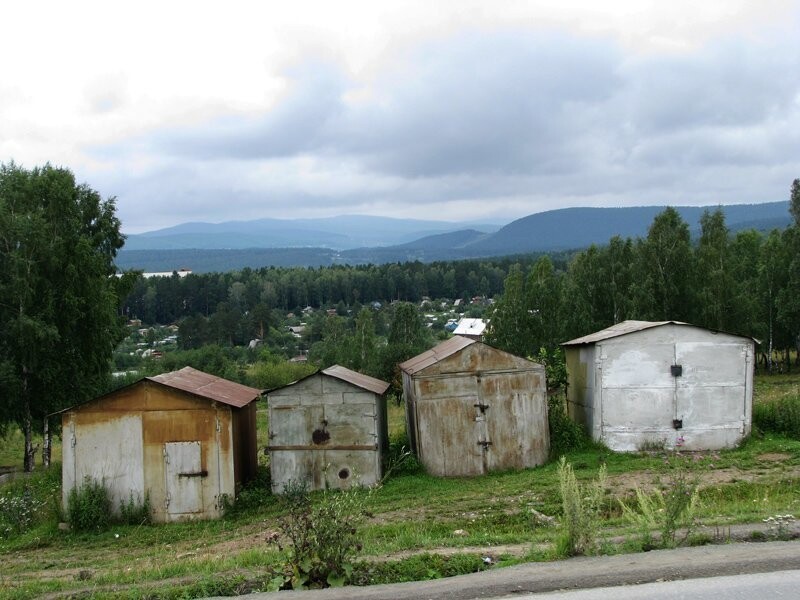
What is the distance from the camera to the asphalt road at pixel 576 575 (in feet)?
22.8

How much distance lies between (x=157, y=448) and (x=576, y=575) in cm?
1053

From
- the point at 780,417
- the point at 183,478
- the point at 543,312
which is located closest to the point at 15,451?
the point at 183,478

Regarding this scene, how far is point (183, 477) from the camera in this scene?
1538 cm

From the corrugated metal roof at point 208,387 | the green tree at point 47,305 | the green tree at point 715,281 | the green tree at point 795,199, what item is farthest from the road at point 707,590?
the green tree at point 795,199

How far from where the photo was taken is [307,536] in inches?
296

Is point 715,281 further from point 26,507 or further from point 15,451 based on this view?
point 15,451

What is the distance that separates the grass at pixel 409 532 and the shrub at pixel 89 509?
264 millimetres

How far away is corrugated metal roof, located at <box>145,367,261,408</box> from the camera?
15695 millimetres

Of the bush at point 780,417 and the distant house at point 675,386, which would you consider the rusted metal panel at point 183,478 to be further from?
the bush at point 780,417

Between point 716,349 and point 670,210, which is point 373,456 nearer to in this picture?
point 716,349

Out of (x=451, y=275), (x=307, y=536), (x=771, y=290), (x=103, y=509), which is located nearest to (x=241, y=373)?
(x=771, y=290)

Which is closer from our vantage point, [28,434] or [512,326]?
[28,434]

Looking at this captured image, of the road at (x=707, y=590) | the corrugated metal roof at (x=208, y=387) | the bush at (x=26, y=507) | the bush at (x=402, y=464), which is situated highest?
the corrugated metal roof at (x=208, y=387)

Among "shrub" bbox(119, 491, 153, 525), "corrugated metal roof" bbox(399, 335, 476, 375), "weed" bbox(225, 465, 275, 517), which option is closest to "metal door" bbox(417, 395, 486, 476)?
"corrugated metal roof" bbox(399, 335, 476, 375)
